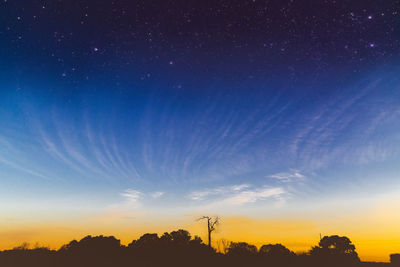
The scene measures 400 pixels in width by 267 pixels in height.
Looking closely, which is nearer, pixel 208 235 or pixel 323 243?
pixel 208 235

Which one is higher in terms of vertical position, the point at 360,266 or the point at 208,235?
the point at 208,235

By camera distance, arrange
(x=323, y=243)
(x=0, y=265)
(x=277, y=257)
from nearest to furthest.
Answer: (x=0, y=265), (x=277, y=257), (x=323, y=243)

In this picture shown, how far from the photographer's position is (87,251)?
36219 millimetres

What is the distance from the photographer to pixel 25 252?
39000mm

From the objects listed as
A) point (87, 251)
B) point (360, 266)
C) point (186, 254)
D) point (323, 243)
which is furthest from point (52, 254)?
point (323, 243)

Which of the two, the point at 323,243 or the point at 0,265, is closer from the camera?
the point at 0,265

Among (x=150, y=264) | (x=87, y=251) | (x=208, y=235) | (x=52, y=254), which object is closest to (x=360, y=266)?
(x=208, y=235)

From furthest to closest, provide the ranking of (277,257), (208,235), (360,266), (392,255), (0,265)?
(208,235)
(392,255)
(360,266)
(277,257)
(0,265)

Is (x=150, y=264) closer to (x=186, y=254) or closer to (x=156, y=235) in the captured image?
(x=186, y=254)

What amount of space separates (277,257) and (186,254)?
43.0 feet

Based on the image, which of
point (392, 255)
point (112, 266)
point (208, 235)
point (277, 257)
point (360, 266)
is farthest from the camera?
point (208, 235)

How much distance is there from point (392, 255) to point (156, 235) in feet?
147

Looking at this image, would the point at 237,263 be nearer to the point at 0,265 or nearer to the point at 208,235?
the point at 208,235

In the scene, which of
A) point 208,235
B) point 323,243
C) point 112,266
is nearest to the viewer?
point 112,266
